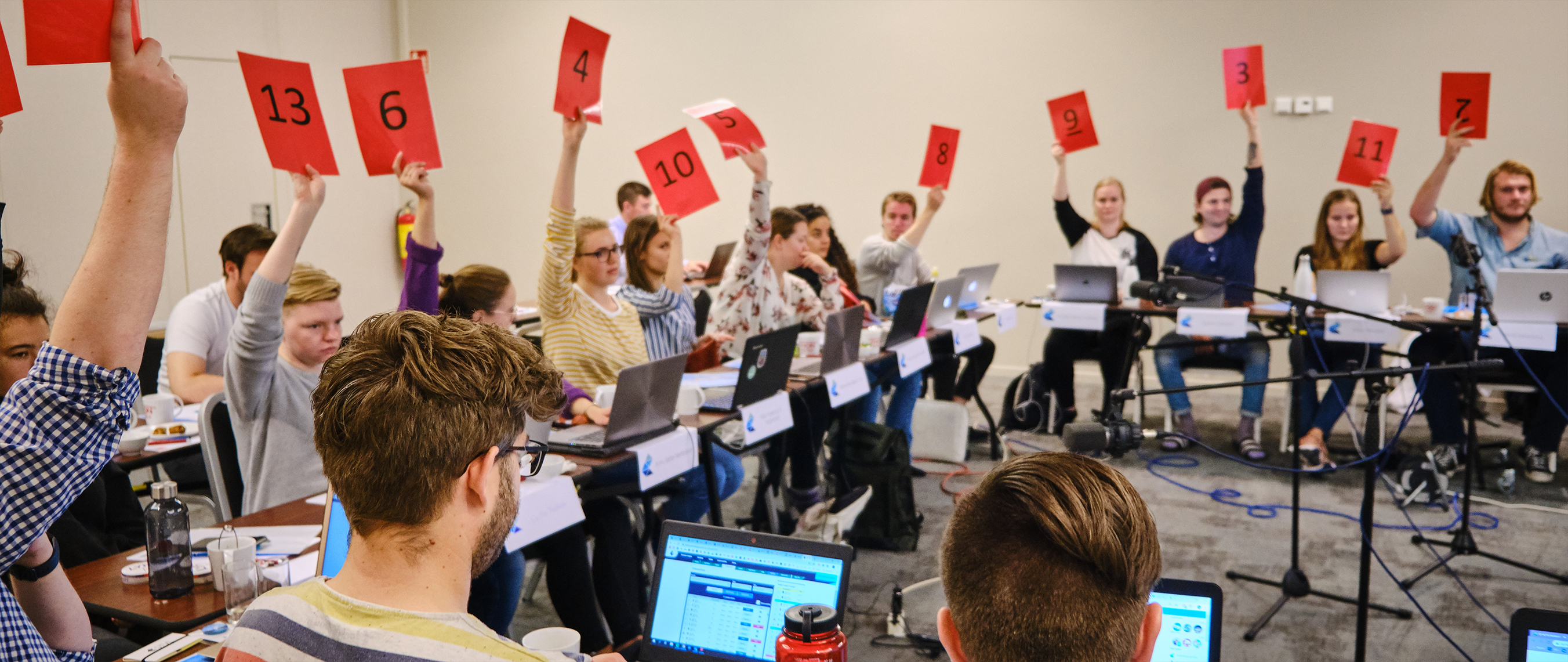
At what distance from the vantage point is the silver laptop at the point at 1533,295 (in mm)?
4020

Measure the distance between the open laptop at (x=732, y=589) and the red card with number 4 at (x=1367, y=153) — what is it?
13.1ft

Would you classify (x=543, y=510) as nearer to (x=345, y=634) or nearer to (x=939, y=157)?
(x=345, y=634)

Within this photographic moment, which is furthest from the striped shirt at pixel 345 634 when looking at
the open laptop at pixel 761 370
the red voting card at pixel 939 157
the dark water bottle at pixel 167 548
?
the red voting card at pixel 939 157

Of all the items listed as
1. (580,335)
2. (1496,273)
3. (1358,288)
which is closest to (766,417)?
(580,335)

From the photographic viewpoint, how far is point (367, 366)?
0.92m

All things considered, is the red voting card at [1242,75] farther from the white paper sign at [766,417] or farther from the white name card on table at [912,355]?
the white paper sign at [766,417]

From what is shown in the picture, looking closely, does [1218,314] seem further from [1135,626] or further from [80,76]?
[80,76]

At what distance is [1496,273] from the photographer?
463 cm

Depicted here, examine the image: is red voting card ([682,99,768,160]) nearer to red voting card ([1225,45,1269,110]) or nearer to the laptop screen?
the laptop screen

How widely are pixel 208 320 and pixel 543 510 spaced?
1.79 m

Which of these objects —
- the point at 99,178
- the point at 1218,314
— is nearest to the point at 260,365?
the point at 1218,314

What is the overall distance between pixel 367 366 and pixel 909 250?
171 inches

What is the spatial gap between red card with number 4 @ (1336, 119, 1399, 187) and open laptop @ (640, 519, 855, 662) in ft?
13.1

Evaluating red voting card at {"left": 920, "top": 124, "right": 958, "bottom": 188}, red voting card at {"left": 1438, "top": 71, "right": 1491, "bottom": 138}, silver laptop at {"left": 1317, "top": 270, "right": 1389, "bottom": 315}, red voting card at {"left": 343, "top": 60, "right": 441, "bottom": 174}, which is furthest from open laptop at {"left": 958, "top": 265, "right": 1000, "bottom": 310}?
red voting card at {"left": 343, "top": 60, "right": 441, "bottom": 174}
